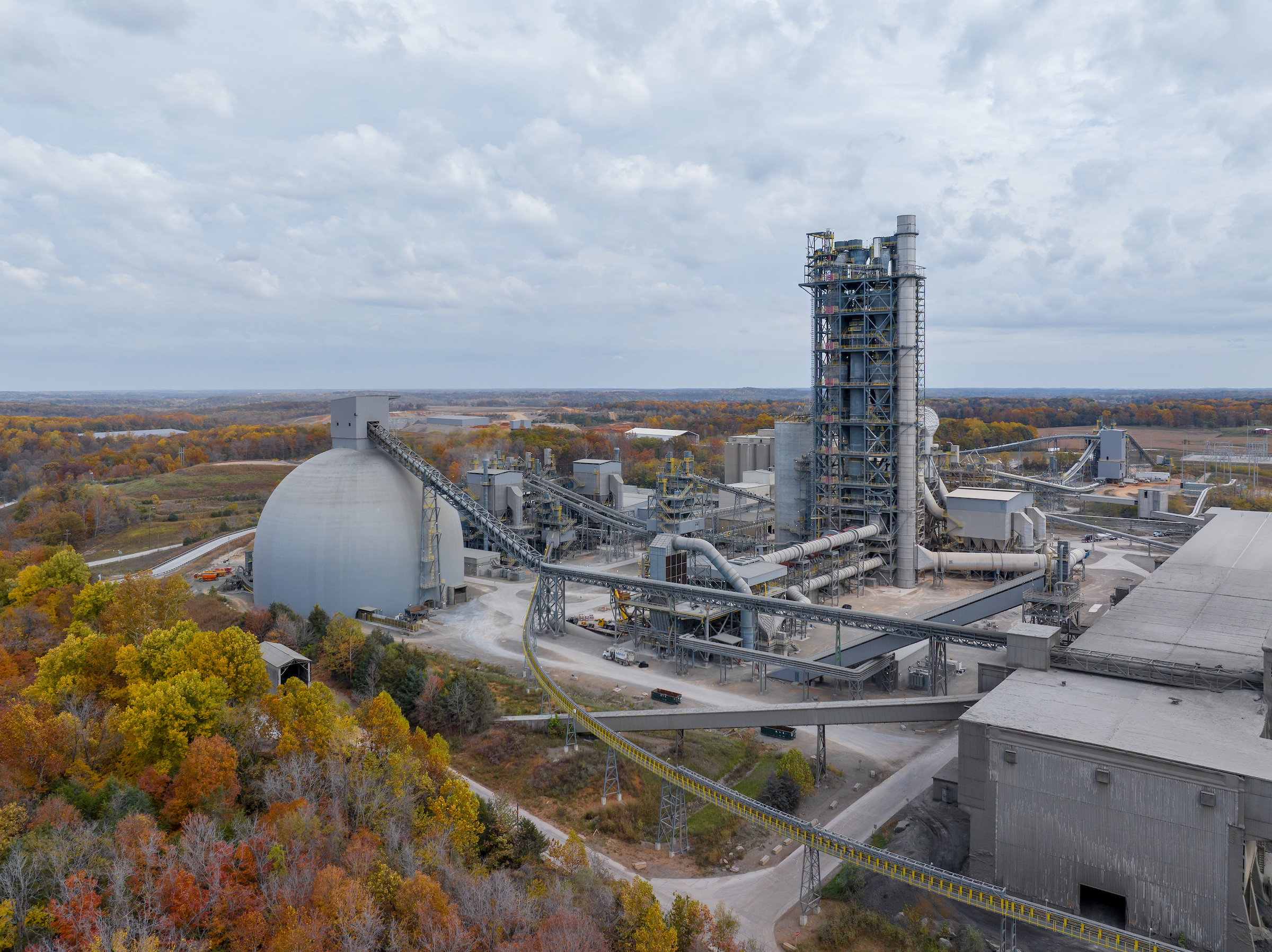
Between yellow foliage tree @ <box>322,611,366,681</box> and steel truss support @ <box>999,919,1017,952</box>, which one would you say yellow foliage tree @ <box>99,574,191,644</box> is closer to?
yellow foliage tree @ <box>322,611,366,681</box>

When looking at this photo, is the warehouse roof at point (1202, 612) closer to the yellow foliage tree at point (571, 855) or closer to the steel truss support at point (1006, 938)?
the steel truss support at point (1006, 938)

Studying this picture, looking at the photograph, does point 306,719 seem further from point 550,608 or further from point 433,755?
point 550,608

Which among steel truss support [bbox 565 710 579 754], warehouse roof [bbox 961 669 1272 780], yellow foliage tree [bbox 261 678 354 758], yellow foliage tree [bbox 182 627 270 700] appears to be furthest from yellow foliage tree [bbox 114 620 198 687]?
warehouse roof [bbox 961 669 1272 780]

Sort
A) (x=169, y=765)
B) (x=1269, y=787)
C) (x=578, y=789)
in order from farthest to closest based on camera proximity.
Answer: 1. (x=578, y=789)
2. (x=169, y=765)
3. (x=1269, y=787)

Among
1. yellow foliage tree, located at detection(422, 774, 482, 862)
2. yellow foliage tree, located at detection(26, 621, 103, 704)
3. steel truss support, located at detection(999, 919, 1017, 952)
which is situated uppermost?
yellow foliage tree, located at detection(26, 621, 103, 704)

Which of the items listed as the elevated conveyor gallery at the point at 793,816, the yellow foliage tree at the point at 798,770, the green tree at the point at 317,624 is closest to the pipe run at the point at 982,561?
the elevated conveyor gallery at the point at 793,816

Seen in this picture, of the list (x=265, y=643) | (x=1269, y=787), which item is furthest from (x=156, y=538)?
(x=1269, y=787)

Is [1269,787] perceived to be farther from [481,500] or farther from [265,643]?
[481,500]
